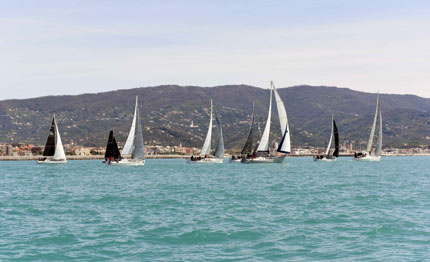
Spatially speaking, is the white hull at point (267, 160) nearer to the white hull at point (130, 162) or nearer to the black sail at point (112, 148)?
the white hull at point (130, 162)

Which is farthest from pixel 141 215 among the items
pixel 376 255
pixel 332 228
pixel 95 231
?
pixel 376 255

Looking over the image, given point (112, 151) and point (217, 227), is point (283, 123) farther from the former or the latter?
point (217, 227)

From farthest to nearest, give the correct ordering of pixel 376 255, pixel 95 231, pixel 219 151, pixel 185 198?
pixel 219 151, pixel 185 198, pixel 95 231, pixel 376 255

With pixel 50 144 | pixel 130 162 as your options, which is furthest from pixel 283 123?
pixel 50 144

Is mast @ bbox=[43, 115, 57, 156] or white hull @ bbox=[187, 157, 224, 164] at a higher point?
mast @ bbox=[43, 115, 57, 156]

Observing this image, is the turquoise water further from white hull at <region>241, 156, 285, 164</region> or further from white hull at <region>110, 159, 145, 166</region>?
white hull at <region>110, 159, 145, 166</region>

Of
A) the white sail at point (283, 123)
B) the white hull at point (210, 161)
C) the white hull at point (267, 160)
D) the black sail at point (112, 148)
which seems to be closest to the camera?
the white sail at point (283, 123)

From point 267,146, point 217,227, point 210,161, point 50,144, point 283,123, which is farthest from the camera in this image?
point 210,161

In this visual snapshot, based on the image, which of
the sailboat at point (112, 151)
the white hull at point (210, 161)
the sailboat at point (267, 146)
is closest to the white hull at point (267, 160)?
the sailboat at point (267, 146)

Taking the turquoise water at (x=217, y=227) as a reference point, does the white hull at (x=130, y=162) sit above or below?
above

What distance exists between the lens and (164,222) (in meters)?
30.2

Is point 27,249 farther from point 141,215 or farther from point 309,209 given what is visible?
point 309,209

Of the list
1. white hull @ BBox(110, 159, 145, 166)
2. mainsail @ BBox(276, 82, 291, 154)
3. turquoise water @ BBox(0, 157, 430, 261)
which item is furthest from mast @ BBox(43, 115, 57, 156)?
turquoise water @ BBox(0, 157, 430, 261)

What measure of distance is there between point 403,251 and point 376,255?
4.94 ft
